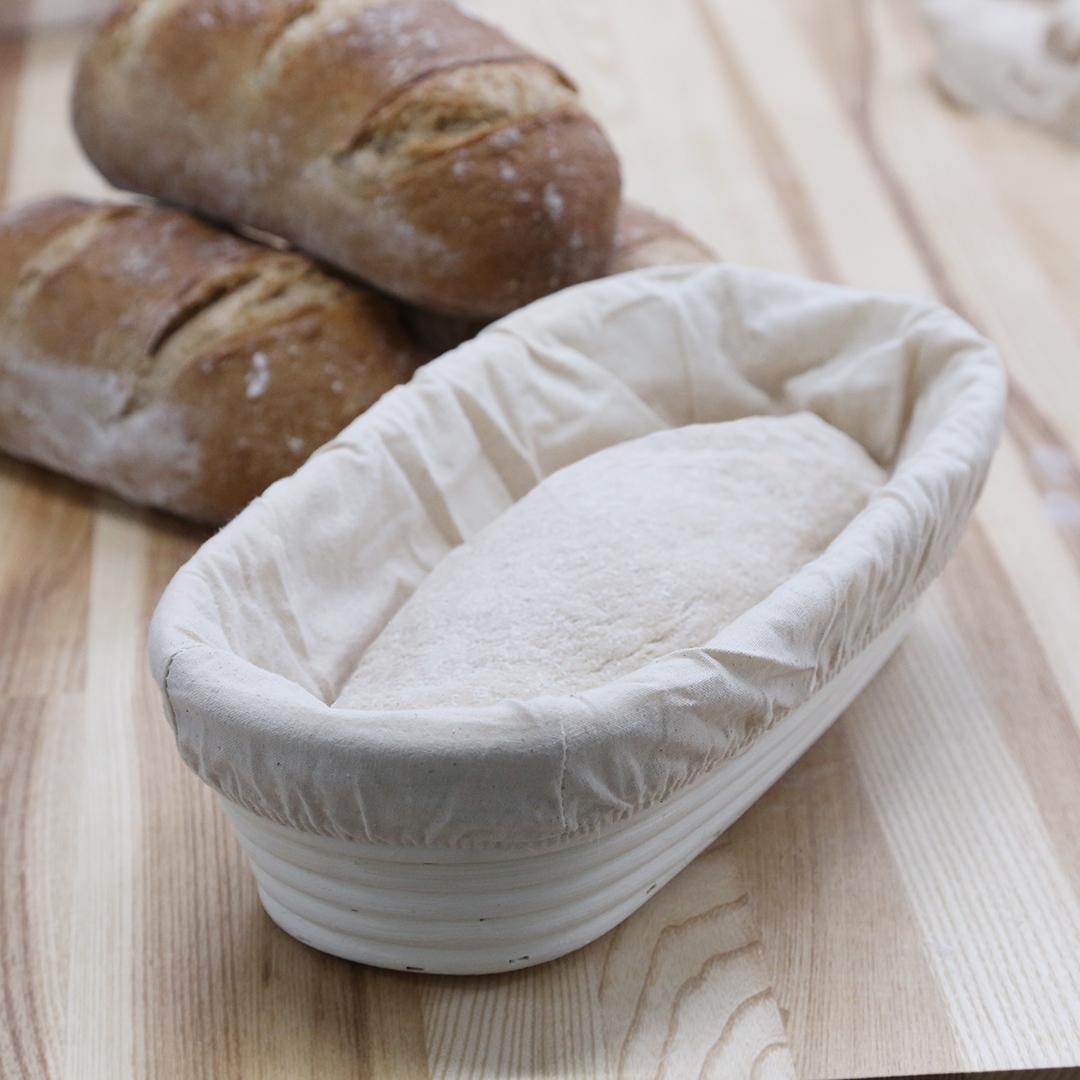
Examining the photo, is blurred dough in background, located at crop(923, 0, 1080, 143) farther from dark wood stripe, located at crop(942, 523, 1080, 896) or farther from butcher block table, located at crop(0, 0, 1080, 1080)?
dark wood stripe, located at crop(942, 523, 1080, 896)

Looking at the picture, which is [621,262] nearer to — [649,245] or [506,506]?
[649,245]

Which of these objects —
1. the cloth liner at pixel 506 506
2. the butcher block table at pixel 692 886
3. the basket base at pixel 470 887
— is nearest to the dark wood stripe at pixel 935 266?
the butcher block table at pixel 692 886

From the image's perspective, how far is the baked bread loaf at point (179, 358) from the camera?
45.7 inches

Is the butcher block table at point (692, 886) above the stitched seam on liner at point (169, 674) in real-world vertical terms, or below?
below

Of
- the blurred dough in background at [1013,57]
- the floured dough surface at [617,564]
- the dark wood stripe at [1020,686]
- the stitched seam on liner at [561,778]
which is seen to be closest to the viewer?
the stitched seam on liner at [561,778]

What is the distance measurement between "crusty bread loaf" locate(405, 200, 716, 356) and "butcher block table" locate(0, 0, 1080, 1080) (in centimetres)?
25

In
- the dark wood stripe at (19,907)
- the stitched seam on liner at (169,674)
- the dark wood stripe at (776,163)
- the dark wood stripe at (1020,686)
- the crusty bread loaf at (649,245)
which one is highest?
the stitched seam on liner at (169,674)

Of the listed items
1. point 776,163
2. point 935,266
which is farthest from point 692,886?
point 776,163

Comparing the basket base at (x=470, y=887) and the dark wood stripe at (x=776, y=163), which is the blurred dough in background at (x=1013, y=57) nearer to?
the dark wood stripe at (x=776, y=163)

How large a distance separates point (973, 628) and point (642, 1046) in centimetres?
46

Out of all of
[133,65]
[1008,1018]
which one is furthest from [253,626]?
[133,65]

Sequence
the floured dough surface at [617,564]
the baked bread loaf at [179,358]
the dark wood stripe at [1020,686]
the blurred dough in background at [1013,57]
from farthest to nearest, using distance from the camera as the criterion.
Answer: the blurred dough in background at [1013,57]
the baked bread loaf at [179,358]
the dark wood stripe at [1020,686]
the floured dough surface at [617,564]

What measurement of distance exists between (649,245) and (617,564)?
1.55 feet

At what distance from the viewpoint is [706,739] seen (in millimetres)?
766
